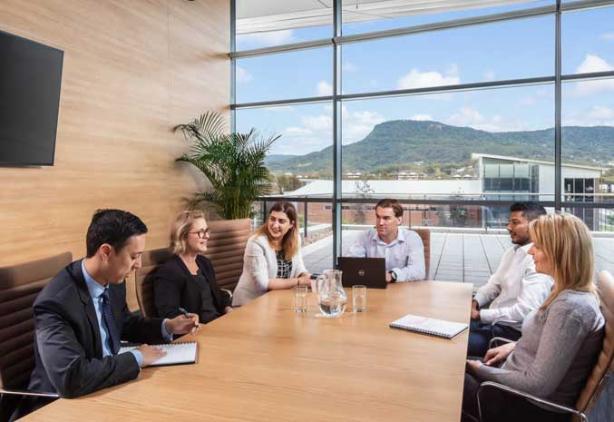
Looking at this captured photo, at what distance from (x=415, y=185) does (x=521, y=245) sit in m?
2.48

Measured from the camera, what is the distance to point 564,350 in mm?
1596

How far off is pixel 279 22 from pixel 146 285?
456 cm

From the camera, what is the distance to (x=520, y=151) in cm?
498

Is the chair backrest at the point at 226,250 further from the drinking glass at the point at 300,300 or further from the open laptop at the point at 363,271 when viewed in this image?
the drinking glass at the point at 300,300

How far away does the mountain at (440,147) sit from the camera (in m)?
4.71

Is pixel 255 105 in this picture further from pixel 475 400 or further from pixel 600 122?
pixel 475 400

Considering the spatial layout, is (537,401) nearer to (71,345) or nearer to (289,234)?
(71,345)

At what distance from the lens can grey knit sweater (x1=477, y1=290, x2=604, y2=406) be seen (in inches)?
63.0

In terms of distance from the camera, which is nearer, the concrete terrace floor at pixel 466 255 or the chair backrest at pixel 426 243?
the chair backrest at pixel 426 243

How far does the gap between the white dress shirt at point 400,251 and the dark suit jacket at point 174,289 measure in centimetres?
127

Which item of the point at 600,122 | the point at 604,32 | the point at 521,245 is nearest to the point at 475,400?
the point at 521,245

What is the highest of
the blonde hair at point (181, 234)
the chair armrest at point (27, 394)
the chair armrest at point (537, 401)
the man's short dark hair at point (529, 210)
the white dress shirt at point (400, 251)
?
the man's short dark hair at point (529, 210)

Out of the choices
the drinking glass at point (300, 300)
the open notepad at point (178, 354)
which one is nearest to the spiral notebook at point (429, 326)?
the drinking glass at point (300, 300)

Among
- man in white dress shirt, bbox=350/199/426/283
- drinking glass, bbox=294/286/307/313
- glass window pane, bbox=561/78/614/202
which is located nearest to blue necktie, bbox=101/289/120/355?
drinking glass, bbox=294/286/307/313
